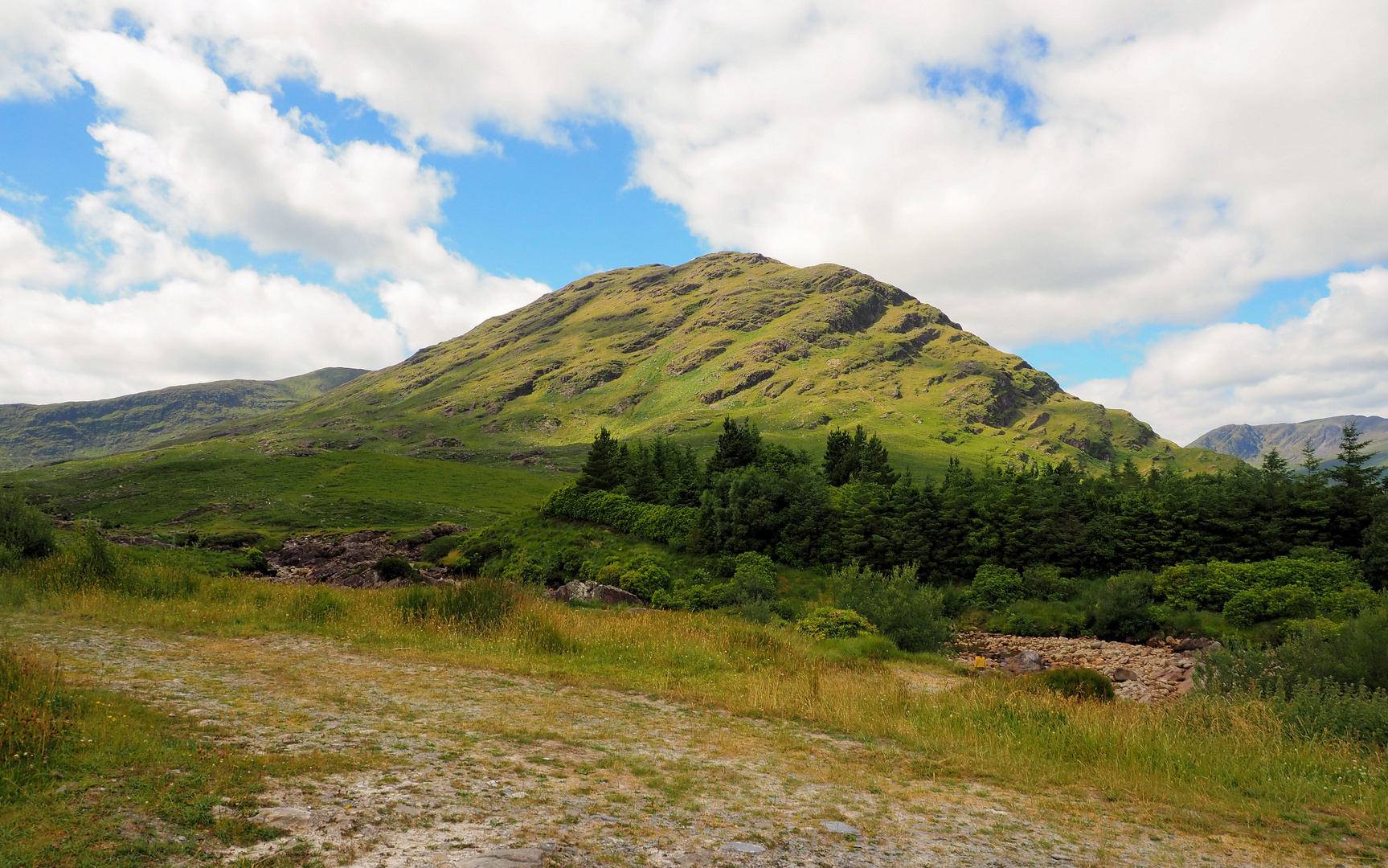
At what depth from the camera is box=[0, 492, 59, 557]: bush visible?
70.5 feet

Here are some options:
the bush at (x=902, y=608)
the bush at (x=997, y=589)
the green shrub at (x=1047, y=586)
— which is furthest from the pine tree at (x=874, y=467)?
the bush at (x=902, y=608)

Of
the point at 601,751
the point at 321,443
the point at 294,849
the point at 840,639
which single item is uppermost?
the point at 321,443

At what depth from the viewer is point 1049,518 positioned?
3819 cm

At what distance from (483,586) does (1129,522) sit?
122 feet

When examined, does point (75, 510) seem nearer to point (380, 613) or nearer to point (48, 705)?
point (380, 613)

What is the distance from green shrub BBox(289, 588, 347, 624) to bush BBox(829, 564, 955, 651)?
768 inches

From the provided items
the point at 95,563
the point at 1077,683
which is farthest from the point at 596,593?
the point at 1077,683

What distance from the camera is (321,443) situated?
575 ft

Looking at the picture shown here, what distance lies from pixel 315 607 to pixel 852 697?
15.5 m

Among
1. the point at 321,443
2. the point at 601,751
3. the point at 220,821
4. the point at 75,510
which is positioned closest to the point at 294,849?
the point at 220,821

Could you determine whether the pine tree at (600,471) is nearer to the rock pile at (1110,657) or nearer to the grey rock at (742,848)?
the rock pile at (1110,657)

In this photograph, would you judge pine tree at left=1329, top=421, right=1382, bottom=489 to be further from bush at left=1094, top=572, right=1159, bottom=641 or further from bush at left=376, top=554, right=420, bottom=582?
bush at left=376, top=554, right=420, bottom=582

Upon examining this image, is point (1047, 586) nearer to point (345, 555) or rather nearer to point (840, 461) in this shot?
point (840, 461)

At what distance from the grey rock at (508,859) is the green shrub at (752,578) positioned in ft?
84.1
